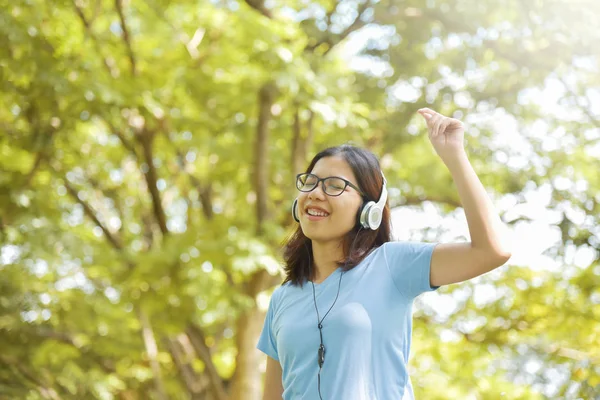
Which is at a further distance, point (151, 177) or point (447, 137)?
point (151, 177)

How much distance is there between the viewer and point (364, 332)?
1.81 m

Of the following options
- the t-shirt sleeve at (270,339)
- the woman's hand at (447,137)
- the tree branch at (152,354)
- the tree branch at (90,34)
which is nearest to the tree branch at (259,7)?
the tree branch at (90,34)

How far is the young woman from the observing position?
1.75 m

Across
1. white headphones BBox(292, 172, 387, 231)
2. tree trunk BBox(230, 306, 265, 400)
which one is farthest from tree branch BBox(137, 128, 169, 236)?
white headphones BBox(292, 172, 387, 231)

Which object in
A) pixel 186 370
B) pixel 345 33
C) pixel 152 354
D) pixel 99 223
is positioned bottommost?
pixel 186 370

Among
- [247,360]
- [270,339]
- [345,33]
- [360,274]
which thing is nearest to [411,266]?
[360,274]

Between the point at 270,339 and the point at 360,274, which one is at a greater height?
the point at 360,274

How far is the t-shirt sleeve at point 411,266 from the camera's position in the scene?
1.80 m

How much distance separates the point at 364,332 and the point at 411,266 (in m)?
0.20

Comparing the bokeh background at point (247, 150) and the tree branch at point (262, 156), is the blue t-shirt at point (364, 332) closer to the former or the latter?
the bokeh background at point (247, 150)

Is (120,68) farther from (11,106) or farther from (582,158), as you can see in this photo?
(582,158)

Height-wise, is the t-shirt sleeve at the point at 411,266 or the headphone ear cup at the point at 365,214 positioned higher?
the headphone ear cup at the point at 365,214

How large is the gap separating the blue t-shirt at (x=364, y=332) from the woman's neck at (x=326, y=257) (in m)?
0.11

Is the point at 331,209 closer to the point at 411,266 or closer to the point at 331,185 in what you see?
the point at 331,185
